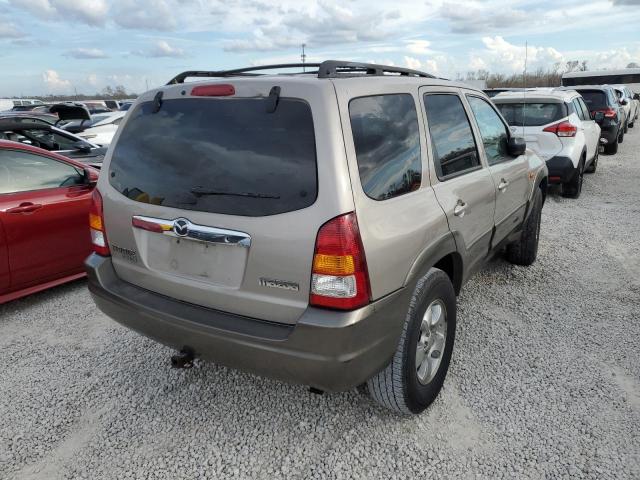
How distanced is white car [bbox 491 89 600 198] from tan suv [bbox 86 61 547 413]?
538 centimetres

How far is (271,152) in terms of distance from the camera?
211 centimetres

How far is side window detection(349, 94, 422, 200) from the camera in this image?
7.02 ft

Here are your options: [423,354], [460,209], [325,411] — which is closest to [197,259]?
[325,411]

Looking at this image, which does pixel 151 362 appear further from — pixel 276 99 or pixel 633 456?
pixel 633 456

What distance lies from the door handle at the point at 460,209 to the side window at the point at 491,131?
83 cm

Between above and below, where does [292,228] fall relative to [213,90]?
below

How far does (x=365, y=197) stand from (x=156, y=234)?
42.1 inches

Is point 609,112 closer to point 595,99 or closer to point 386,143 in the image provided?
point 595,99

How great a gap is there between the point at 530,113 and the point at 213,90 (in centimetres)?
670

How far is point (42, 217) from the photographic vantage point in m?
4.00

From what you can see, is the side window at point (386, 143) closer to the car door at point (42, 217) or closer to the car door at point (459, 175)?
the car door at point (459, 175)

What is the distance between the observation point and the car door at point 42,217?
12.6 ft

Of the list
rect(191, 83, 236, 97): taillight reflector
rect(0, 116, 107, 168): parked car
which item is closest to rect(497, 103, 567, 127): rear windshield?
rect(0, 116, 107, 168): parked car

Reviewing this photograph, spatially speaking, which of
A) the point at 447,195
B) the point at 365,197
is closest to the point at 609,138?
the point at 447,195
